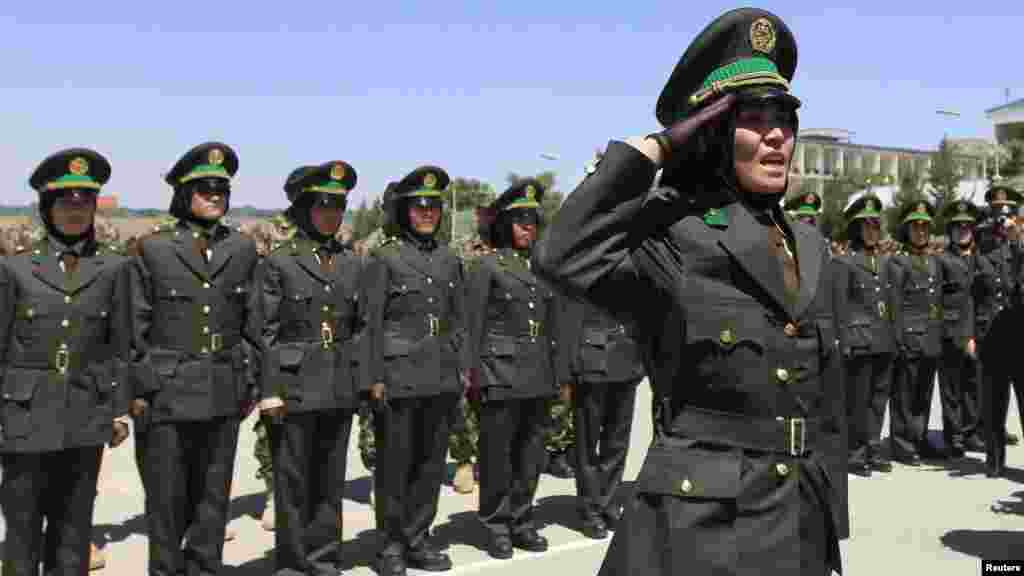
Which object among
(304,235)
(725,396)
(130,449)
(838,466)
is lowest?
(130,449)

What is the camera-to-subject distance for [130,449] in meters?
12.0

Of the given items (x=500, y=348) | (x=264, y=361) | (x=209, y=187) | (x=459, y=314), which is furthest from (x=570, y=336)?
(x=209, y=187)

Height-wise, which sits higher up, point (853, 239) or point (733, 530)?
point (853, 239)

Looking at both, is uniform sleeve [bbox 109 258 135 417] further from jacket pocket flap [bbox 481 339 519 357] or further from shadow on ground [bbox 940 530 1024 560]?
shadow on ground [bbox 940 530 1024 560]

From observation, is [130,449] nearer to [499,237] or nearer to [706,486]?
[499,237]

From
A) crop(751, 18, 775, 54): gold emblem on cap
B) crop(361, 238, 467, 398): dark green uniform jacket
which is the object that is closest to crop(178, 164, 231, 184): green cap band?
crop(361, 238, 467, 398): dark green uniform jacket

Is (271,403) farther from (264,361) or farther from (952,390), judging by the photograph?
(952,390)

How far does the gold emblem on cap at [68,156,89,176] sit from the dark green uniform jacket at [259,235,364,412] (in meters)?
1.29

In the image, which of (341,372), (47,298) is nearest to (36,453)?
(47,298)

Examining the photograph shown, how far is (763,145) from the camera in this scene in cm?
282

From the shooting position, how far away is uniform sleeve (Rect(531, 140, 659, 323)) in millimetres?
2699

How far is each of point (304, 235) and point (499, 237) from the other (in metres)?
1.59

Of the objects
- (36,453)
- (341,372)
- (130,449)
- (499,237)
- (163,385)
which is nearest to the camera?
(36,453)

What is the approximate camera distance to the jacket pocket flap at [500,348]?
7.41 meters
